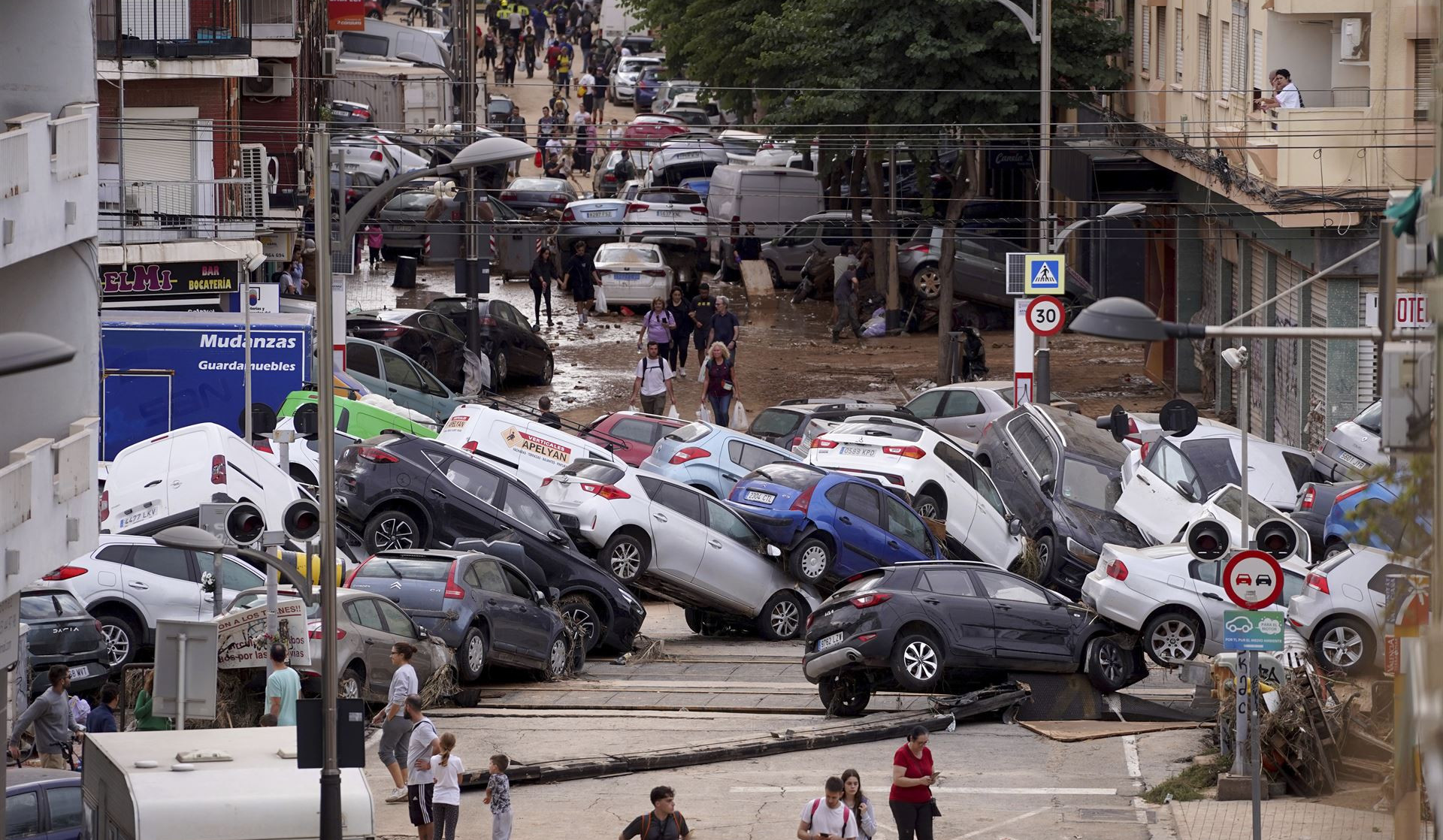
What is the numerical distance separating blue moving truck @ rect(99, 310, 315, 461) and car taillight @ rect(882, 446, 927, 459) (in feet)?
28.5

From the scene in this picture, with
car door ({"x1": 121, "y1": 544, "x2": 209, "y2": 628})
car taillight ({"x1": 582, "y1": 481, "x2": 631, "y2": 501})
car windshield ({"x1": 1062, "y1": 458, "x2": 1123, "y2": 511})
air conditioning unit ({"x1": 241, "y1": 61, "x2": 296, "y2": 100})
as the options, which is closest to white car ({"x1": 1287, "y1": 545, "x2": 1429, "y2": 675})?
car windshield ({"x1": 1062, "y1": 458, "x2": 1123, "y2": 511})

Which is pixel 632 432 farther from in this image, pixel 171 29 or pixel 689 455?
pixel 171 29

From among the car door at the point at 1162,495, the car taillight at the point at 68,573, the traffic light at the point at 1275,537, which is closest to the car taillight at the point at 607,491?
the car taillight at the point at 68,573

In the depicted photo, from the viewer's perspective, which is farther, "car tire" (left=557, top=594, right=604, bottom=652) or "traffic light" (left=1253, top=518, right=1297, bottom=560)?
"car tire" (left=557, top=594, right=604, bottom=652)

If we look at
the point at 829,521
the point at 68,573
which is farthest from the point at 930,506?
the point at 68,573

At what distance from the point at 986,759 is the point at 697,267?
1193 inches

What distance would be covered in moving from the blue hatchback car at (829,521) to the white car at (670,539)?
284 mm

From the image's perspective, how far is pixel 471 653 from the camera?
20078 mm

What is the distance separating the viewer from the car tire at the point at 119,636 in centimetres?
1986

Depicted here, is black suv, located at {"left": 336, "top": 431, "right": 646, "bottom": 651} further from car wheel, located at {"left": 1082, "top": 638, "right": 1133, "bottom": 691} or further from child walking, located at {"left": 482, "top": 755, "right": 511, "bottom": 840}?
child walking, located at {"left": 482, "top": 755, "right": 511, "bottom": 840}

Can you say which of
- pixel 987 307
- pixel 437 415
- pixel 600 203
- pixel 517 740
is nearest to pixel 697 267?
pixel 600 203

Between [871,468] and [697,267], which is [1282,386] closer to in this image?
[871,468]

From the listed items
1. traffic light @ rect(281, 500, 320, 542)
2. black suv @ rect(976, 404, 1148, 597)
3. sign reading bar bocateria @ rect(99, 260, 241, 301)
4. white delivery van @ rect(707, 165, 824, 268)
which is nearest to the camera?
traffic light @ rect(281, 500, 320, 542)

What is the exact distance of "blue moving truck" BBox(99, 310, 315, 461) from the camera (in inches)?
1153
